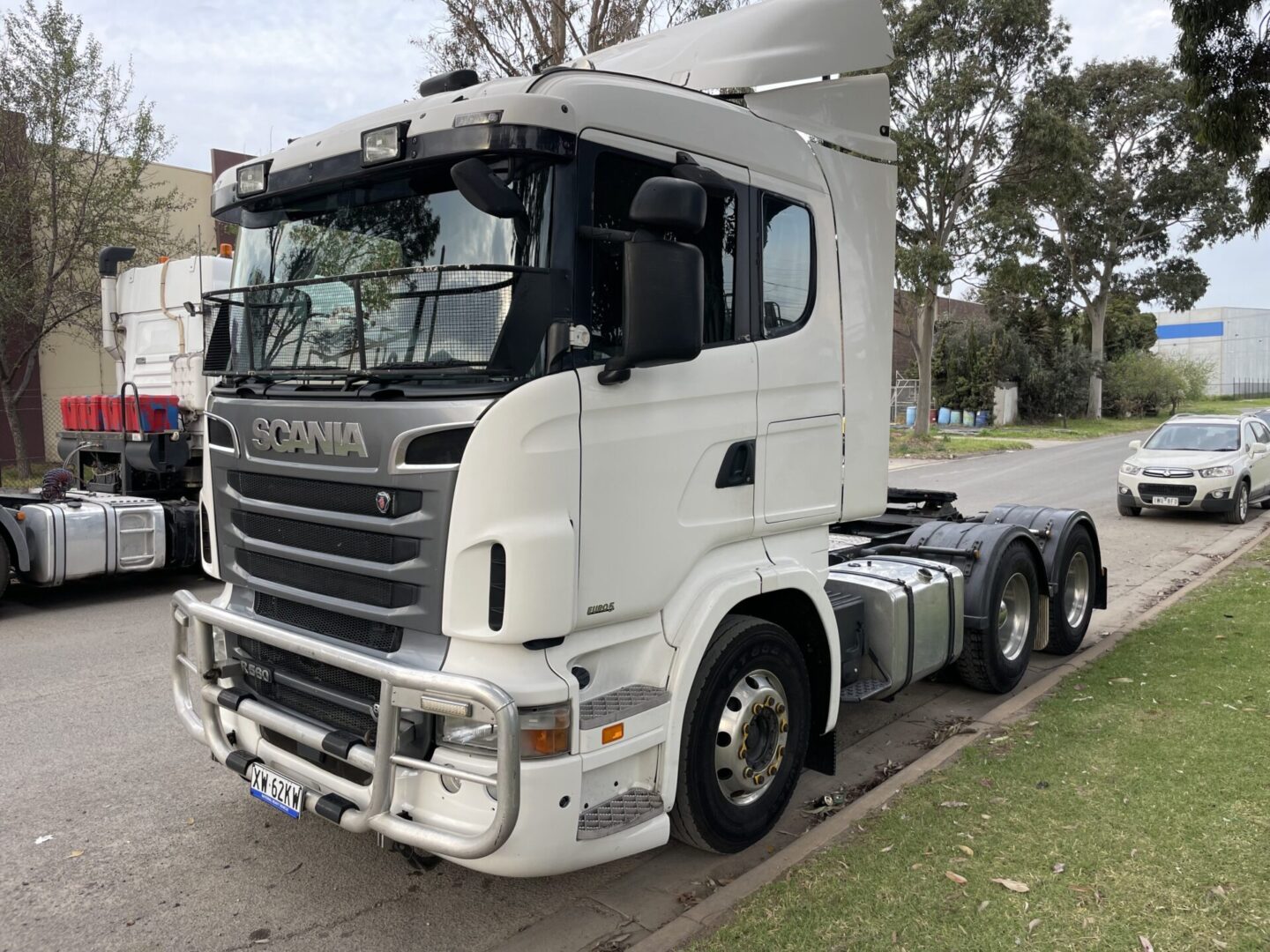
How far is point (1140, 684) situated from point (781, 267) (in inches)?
149

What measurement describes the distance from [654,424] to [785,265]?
1.14 m

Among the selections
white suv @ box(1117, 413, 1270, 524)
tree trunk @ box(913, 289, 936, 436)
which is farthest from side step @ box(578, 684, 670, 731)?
tree trunk @ box(913, 289, 936, 436)

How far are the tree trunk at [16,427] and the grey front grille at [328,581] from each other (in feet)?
55.3

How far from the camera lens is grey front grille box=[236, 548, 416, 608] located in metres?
3.22

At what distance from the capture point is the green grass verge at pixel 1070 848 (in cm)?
323

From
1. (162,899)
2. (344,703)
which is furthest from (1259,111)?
(162,899)

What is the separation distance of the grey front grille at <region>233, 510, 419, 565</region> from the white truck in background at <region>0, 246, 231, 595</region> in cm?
475

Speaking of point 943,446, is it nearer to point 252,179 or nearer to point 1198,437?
point 1198,437

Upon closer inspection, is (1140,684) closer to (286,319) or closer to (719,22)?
(719,22)

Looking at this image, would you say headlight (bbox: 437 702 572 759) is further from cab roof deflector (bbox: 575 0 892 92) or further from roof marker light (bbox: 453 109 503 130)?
cab roof deflector (bbox: 575 0 892 92)

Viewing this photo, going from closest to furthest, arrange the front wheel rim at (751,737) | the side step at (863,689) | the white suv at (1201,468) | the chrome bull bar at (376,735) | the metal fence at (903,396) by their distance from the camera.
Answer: the chrome bull bar at (376,735)
the front wheel rim at (751,737)
the side step at (863,689)
the white suv at (1201,468)
the metal fence at (903,396)

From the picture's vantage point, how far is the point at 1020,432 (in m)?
36.1

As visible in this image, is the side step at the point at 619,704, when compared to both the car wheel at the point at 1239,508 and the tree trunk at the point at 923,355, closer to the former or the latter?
the car wheel at the point at 1239,508

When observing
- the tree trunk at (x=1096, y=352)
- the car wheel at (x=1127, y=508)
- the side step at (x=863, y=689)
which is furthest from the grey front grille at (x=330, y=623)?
the tree trunk at (x=1096, y=352)
